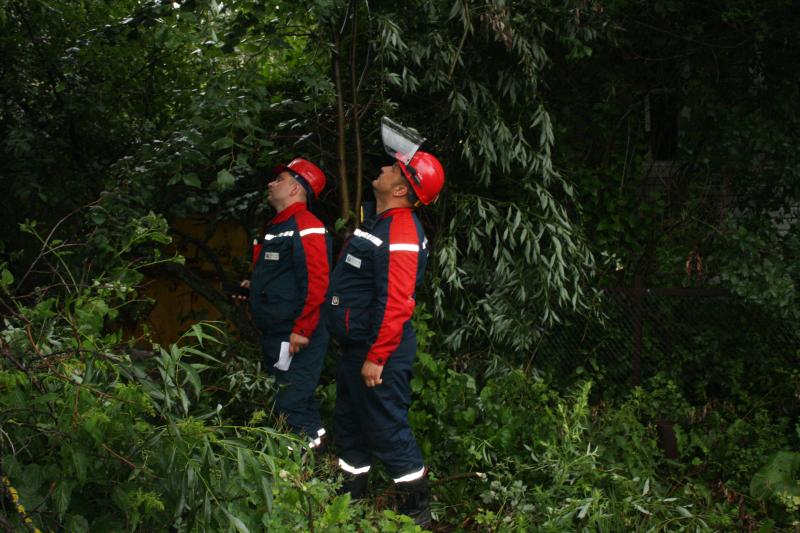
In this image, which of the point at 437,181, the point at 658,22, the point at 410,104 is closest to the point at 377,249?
the point at 437,181

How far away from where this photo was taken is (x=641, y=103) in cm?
654

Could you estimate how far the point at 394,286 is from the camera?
13.6 feet

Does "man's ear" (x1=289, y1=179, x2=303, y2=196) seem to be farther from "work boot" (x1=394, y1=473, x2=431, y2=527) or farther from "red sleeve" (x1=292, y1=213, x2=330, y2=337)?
"work boot" (x1=394, y1=473, x2=431, y2=527)

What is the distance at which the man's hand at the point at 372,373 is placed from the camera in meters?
4.11

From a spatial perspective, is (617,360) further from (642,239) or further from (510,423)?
(510,423)

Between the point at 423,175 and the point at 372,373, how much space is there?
1041 millimetres

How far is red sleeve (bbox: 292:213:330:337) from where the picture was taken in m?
4.83

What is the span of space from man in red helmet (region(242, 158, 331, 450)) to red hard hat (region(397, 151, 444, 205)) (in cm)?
81

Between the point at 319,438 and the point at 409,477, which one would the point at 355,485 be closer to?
the point at 409,477

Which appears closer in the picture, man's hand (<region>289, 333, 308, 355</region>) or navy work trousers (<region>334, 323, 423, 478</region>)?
navy work trousers (<region>334, 323, 423, 478</region>)

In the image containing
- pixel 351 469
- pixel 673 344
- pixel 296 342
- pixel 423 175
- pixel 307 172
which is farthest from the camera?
pixel 673 344

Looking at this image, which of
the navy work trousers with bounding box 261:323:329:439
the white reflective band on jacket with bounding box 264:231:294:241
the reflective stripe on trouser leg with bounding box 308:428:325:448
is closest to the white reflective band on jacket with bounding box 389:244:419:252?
the white reflective band on jacket with bounding box 264:231:294:241

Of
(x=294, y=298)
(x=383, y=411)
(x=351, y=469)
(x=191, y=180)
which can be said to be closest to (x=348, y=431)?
(x=351, y=469)

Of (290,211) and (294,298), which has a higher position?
(290,211)
